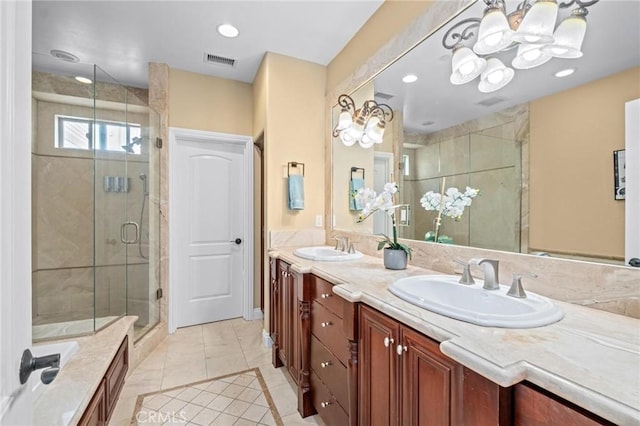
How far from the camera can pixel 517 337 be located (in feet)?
2.41

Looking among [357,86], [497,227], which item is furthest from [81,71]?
[497,227]

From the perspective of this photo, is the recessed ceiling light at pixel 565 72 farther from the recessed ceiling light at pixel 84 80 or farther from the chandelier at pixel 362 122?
the recessed ceiling light at pixel 84 80

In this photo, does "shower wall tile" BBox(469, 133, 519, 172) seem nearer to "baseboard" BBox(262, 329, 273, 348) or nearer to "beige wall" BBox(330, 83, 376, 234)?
"beige wall" BBox(330, 83, 376, 234)

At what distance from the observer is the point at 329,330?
1.49 meters

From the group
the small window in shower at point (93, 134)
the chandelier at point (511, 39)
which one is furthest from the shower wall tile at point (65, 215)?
the chandelier at point (511, 39)

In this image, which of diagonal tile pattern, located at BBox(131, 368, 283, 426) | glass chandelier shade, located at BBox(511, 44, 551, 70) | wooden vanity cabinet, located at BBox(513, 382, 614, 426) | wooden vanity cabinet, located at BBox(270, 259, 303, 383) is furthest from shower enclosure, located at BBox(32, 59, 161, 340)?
glass chandelier shade, located at BBox(511, 44, 551, 70)

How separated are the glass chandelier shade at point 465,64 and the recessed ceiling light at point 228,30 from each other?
178cm

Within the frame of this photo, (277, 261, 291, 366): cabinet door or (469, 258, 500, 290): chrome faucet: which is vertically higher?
(469, 258, 500, 290): chrome faucet

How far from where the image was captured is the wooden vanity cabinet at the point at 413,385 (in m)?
0.67

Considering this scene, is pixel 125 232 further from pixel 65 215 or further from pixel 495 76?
pixel 495 76

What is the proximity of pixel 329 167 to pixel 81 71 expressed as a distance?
8.34ft

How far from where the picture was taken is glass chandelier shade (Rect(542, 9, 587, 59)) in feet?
3.36

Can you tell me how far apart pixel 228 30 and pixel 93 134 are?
5.22 feet

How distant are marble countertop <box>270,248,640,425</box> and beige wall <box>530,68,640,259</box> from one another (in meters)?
0.25
